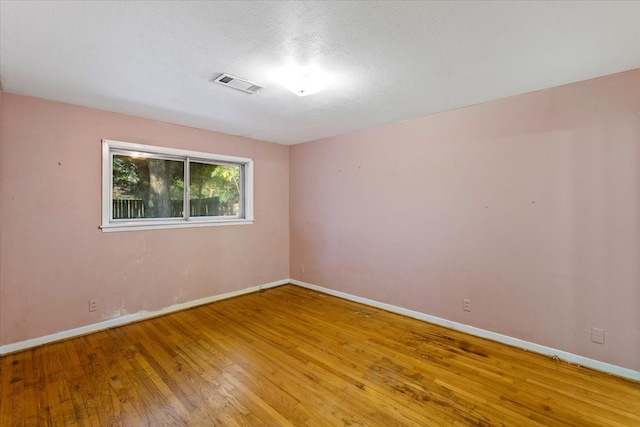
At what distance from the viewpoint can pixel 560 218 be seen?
8.34 ft

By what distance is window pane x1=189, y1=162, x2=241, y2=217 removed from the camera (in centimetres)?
404

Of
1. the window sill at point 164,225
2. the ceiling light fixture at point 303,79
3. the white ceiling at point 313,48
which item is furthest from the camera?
the window sill at point 164,225

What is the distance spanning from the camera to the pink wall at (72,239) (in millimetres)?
2674

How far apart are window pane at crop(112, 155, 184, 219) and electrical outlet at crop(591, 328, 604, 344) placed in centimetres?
457

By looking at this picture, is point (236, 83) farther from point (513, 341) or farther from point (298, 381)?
point (513, 341)

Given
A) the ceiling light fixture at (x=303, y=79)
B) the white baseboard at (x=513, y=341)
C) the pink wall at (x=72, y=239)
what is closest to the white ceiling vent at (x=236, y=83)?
the ceiling light fixture at (x=303, y=79)

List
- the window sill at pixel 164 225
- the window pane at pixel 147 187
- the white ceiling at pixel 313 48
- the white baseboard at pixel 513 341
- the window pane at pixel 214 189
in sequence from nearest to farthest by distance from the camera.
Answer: the white ceiling at pixel 313 48 < the white baseboard at pixel 513 341 < the window sill at pixel 164 225 < the window pane at pixel 147 187 < the window pane at pixel 214 189

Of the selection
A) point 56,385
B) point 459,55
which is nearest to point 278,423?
point 56,385

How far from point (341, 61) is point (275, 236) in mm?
3324

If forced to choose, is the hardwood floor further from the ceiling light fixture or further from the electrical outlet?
the ceiling light fixture

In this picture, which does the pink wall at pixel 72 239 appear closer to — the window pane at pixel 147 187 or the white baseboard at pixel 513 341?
the window pane at pixel 147 187

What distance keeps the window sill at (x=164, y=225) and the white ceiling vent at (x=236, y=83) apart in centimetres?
205

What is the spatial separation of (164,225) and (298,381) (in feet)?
8.44

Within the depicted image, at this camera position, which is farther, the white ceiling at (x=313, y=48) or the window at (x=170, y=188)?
the window at (x=170, y=188)
